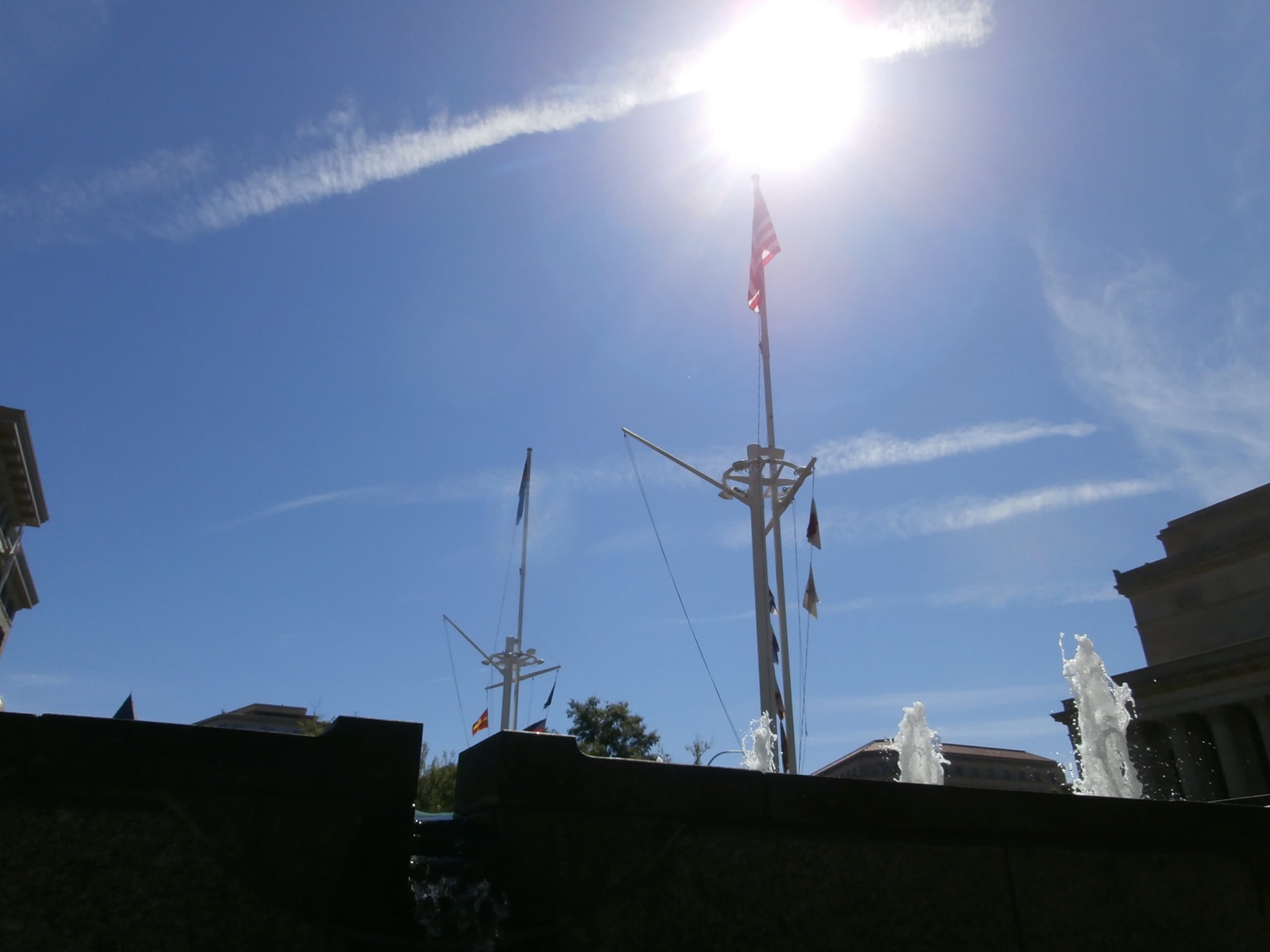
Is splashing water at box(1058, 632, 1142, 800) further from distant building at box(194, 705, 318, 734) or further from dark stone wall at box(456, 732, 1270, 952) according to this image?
distant building at box(194, 705, 318, 734)

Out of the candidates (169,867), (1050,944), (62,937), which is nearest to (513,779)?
(169,867)

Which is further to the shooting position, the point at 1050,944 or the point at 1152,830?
the point at 1152,830

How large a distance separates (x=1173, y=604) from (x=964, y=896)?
50.3 m

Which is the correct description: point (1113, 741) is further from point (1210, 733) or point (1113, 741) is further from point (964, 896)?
point (964, 896)

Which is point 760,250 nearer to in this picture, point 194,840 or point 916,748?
point 916,748

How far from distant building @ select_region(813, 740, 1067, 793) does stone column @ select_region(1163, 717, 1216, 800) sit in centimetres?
5375

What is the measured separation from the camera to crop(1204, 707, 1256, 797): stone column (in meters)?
37.3

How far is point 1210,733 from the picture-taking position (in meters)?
39.4

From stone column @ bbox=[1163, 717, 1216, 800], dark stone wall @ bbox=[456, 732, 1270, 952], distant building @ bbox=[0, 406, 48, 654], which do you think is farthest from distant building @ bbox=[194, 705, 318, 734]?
dark stone wall @ bbox=[456, 732, 1270, 952]

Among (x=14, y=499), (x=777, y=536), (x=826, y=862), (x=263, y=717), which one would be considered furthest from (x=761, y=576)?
(x=263, y=717)

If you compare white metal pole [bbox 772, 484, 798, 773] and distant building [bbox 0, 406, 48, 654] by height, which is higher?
distant building [bbox 0, 406, 48, 654]

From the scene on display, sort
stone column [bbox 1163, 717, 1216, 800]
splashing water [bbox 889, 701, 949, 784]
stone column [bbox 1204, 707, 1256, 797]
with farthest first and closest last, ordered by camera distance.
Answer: stone column [bbox 1163, 717, 1216, 800], stone column [bbox 1204, 707, 1256, 797], splashing water [bbox 889, 701, 949, 784]

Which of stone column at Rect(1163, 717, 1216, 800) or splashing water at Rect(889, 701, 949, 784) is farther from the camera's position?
stone column at Rect(1163, 717, 1216, 800)

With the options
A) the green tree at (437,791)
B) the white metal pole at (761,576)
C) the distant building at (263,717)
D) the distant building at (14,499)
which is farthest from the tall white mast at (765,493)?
the distant building at (263,717)
